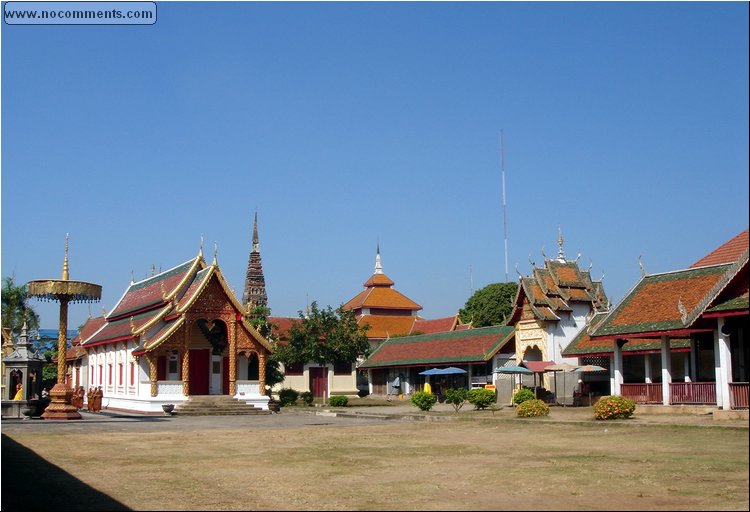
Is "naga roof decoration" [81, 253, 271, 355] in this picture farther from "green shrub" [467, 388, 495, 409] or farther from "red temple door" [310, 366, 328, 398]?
"red temple door" [310, 366, 328, 398]

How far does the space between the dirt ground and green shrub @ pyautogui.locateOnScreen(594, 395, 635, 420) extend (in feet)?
2.70

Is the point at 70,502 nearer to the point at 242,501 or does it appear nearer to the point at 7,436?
the point at 242,501

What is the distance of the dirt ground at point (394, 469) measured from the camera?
9.97 m

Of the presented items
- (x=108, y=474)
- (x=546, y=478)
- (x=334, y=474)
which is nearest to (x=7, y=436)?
(x=108, y=474)

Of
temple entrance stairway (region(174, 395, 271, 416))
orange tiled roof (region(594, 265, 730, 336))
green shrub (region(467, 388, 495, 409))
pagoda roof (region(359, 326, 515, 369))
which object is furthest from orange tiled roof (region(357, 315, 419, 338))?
orange tiled roof (region(594, 265, 730, 336))

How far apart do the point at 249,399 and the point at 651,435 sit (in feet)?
82.6

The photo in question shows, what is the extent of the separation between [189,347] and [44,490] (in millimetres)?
29652

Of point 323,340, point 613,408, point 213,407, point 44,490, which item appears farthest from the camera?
point 323,340

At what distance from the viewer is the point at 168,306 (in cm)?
4081

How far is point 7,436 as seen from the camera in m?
21.4

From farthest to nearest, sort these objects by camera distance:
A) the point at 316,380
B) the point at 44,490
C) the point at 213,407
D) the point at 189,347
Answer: the point at 316,380 → the point at 189,347 → the point at 213,407 → the point at 44,490

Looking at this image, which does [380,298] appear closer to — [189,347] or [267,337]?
[267,337]

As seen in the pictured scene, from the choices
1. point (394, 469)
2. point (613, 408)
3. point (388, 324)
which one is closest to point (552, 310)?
point (613, 408)

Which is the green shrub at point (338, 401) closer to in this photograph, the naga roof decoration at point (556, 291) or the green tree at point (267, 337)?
the green tree at point (267, 337)
